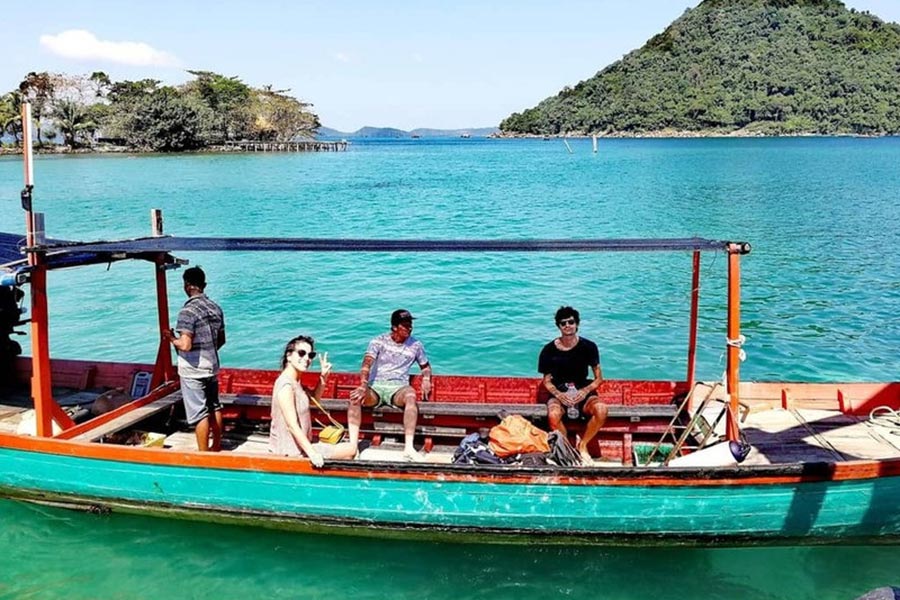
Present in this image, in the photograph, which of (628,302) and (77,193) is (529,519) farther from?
(77,193)

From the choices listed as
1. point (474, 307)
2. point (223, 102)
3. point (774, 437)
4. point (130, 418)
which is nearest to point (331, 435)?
point (130, 418)

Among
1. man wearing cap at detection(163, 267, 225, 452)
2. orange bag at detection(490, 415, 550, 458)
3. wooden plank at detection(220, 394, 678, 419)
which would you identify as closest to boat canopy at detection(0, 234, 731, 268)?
man wearing cap at detection(163, 267, 225, 452)

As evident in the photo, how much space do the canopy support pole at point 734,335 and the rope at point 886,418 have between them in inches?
99.1

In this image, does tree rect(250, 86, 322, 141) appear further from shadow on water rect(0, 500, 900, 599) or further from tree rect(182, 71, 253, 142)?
shadow on water rect(0, 500, 900, 599)

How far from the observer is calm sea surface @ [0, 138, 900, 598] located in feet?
26.3

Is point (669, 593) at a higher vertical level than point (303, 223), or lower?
lower

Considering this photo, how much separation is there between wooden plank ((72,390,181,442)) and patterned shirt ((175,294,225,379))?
1097mm

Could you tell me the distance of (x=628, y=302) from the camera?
2142 centimetres

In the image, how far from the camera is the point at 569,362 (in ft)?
29.5

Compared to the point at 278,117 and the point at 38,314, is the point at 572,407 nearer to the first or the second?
the point at 38,314

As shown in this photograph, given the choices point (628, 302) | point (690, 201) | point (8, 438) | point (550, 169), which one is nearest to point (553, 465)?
point (8, 438)

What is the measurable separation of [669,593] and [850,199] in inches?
1752

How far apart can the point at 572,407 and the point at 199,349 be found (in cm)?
424

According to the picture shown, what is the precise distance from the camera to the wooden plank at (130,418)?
8688mm
